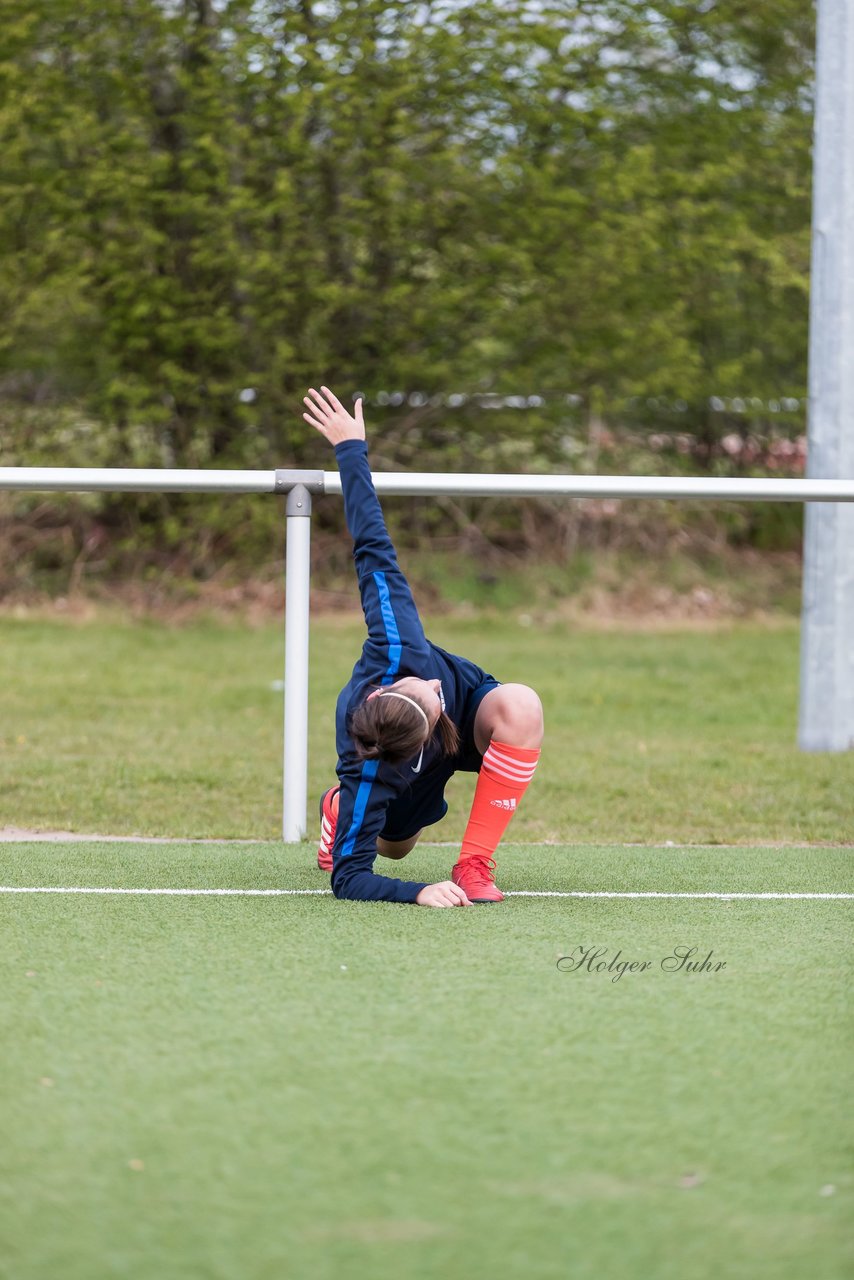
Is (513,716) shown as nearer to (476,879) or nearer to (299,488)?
(476,879)

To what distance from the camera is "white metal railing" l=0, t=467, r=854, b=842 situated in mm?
3971

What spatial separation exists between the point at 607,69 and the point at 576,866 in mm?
9566

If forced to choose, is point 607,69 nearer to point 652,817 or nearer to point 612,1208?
point 652,817

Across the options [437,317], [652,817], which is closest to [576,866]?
[652,817]

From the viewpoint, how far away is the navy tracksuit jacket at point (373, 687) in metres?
3.19

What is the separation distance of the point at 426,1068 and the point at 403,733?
0.96 metres

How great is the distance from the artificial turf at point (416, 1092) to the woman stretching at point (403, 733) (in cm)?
14

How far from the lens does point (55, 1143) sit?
1.92m

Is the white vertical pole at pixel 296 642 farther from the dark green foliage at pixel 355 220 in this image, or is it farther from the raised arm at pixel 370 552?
the dark green foliage at pixel 355 220

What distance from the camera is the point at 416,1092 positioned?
82.3 inches

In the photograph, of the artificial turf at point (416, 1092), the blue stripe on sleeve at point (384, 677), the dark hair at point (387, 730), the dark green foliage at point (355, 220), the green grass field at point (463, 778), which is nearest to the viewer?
the artificial turf at point (416, 1092)

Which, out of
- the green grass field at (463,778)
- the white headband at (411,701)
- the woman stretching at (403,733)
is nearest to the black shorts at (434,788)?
the woman stretching at (403,733)

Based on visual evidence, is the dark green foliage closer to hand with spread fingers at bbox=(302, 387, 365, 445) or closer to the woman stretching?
hand with spread fingers at bbox=(302, 387, 365, 445)

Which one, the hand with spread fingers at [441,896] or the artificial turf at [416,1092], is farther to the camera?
the hand with spread fingers at [441,896]
